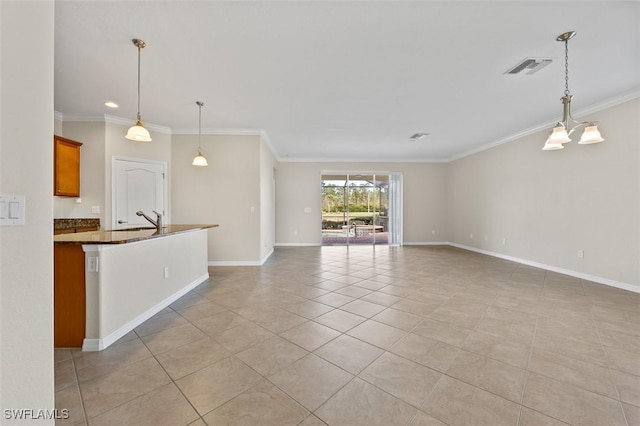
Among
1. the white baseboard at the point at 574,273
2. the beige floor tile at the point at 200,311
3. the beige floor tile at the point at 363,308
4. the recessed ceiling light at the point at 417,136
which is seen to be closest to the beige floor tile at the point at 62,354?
the beige floor tile at the point at 200,311

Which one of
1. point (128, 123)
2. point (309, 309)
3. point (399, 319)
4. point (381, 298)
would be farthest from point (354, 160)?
point (399, 319)

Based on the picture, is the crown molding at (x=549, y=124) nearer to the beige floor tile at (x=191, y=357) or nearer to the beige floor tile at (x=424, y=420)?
the beige floor tile at (x=424, y=420)

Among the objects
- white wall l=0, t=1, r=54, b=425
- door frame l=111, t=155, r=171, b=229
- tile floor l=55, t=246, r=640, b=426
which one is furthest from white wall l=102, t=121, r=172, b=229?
white wall l=0, t=1, r=54, b=425

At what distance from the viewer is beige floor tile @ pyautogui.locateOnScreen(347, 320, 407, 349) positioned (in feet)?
7.32

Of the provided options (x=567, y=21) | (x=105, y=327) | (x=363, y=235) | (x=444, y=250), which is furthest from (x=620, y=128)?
(x=363, y=235)

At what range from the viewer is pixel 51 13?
1108 millimetres

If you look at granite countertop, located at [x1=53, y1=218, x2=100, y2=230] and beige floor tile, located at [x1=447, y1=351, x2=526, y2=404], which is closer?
beige floor tile, located at [x1=447, y1=351, x2=526, y2=404]

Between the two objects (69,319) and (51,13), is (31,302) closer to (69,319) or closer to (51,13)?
(51,13)

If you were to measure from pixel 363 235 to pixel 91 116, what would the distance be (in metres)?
9.08

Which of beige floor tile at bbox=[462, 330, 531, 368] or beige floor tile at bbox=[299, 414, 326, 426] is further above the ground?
beige floor tile at bbox=[462, 330, 531, 368]

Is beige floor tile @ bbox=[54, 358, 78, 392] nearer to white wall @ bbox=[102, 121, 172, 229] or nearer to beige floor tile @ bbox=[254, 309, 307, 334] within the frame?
beige floor tile @ bbox=[254, 309, 307, 334]

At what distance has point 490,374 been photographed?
1790 millimetres

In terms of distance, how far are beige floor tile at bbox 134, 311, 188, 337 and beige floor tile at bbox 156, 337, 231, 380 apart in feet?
1.70

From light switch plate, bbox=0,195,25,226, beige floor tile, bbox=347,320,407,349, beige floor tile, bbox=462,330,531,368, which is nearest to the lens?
light switch plate, bbox=0,195,25,226
